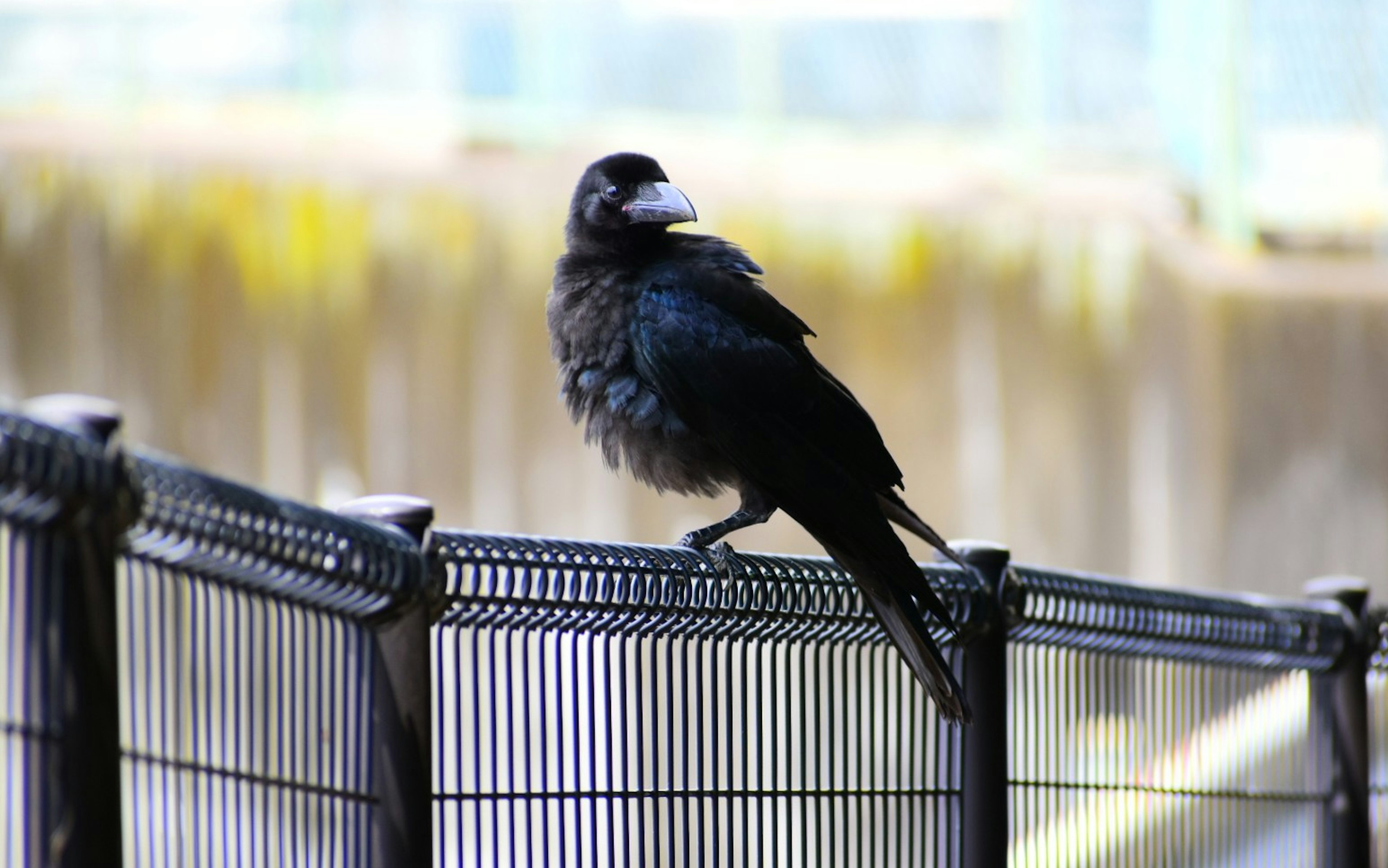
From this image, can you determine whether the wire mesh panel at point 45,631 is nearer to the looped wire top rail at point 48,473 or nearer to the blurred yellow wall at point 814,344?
the looped wire top rail at point 48,473

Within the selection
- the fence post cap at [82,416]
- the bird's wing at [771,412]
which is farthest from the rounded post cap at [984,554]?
the fence post cap at [82,416]

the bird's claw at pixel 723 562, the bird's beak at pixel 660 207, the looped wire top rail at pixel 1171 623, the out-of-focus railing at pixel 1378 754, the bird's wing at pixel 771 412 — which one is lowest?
the out-of-focus railing at pixel 1378 754

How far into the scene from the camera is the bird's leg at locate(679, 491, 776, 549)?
2961 mm

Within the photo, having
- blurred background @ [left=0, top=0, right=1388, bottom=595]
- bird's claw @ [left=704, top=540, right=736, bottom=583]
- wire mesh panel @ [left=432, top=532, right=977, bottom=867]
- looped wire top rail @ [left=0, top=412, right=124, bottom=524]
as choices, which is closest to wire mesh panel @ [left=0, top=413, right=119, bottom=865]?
looped wire top rail @ [left=0, top=412, right=124, bottom=524]

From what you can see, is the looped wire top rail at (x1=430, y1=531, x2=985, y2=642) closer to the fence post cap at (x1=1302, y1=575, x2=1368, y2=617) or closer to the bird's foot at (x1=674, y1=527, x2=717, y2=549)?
the bird's foot at (x1=674, y1=527, x2=717, y2=549)

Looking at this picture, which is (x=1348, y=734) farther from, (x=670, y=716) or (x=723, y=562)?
(x=670, y=716)

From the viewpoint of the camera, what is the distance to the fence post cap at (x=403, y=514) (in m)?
1.98

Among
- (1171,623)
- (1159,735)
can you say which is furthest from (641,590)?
(1159,735)

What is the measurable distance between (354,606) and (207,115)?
707 cm

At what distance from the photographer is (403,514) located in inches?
78.1

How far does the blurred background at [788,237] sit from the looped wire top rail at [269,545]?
20.9ft

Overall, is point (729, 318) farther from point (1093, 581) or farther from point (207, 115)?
point (207, 115)

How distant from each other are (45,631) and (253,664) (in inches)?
9.8

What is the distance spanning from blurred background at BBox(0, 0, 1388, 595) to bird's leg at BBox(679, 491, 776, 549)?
201 inches
